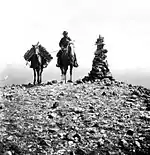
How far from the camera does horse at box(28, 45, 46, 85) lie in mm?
27558

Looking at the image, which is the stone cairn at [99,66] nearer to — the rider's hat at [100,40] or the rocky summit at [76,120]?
the rider's hat at [100,40]

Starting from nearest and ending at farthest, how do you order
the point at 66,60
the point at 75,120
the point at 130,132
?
the point at 130,132 < the point at 75,120 < the point at 66,60

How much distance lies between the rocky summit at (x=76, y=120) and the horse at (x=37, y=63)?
233 centimetres

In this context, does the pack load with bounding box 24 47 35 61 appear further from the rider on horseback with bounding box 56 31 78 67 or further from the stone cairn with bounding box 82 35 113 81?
A: the stone cairn with bounding box 82 35 113 81

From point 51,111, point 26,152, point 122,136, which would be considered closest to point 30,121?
point 51,111

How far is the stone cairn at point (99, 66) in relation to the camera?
28.4 meters

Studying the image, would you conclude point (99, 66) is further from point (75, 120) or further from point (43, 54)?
point (75, 120)

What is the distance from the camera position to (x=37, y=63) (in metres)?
27.5

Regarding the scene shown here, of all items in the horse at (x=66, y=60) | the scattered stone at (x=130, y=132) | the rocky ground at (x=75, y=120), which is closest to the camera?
the rocky ground at (x=75, y=120)

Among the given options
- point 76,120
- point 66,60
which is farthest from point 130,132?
point 66,60

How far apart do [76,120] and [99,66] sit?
32.9ft

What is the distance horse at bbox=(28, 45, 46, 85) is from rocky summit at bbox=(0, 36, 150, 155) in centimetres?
233

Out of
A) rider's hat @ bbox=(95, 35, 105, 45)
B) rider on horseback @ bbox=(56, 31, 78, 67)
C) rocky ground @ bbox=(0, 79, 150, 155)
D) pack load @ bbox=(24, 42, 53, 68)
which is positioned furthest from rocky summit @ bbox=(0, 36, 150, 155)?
rider's hat @ bbox=(95, 35, 105, 45)

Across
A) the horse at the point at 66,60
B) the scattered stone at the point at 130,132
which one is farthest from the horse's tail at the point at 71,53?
the scattered stone at the point at 130,132
